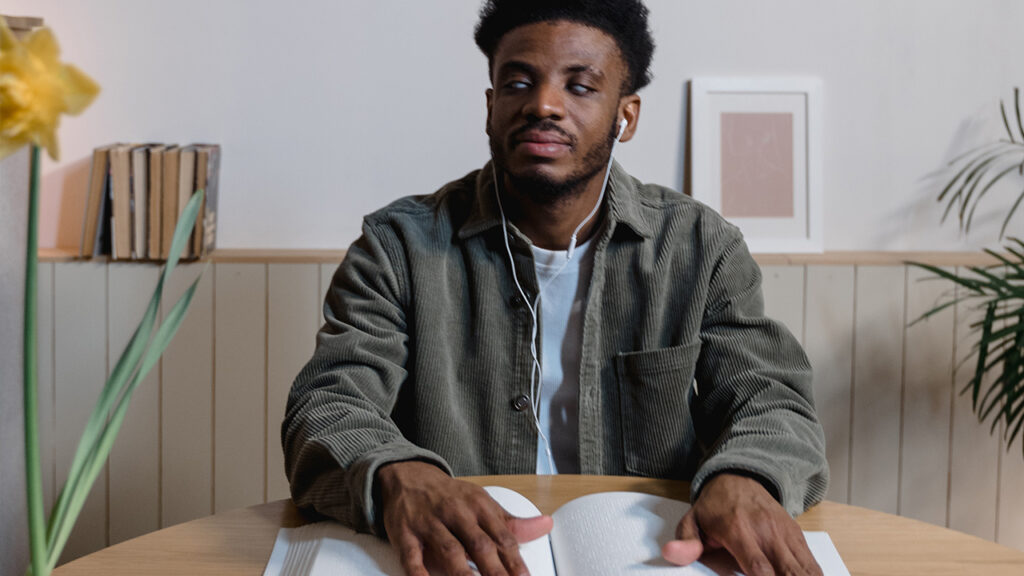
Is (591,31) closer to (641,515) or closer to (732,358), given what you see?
(732,358)

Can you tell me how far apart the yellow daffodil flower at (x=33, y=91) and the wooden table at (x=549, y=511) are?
1.82ft

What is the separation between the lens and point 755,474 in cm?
103

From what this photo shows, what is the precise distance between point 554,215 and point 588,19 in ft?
0.93

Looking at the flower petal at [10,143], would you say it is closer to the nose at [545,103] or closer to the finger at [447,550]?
the finger at [447,550]

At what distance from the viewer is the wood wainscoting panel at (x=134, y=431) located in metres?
2.04

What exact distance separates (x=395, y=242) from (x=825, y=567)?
75 centimetres

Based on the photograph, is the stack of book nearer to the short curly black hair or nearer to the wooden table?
the short curly black hair

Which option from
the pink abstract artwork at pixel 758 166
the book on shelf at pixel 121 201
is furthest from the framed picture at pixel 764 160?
the book on shelf at pixel 121 201

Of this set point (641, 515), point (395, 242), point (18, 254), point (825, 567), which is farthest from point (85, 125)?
point (825, 567)

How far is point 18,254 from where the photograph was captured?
1484 mm

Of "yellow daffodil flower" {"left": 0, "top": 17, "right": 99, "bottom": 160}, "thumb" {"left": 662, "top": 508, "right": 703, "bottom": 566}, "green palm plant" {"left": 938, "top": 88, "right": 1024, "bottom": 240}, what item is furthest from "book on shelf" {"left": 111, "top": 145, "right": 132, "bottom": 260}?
"green palm plant" {"left": 938, "top": 88, "right": 1024, "bottom": 240}

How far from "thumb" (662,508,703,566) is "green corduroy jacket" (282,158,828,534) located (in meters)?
0.38

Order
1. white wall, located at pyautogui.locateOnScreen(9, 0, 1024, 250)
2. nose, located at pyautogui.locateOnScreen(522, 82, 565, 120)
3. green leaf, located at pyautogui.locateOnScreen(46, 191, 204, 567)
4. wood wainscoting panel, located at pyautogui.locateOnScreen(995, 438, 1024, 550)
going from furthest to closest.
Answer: wood wainscoting panel, located at pyautogui.locateOnScreen(995, 438, 1024, 550) → white wall, located at pyautogui.locateOnScreen(9, 0, 1024, 250) → nose, located at pyautogui.locateOnScreen(522, 82, 565, 120) → green leaf, located at pyautogui.locateOnScreen(46, 191, 204, 567)

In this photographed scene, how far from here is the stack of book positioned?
1.99 meters
